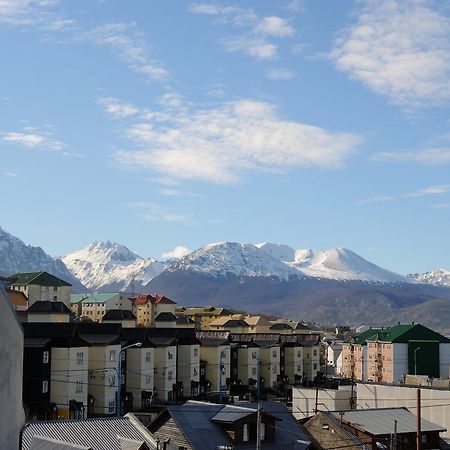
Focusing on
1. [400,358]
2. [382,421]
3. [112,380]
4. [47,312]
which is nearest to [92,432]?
[382,421]

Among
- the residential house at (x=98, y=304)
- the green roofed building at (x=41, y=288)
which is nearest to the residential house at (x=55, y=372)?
the green roofed building at (x=41, y=288)

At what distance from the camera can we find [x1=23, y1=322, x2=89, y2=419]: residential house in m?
67.6

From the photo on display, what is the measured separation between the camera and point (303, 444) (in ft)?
128

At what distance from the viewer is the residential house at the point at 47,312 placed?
103500mm

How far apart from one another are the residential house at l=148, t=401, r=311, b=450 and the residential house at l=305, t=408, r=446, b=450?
4057mm

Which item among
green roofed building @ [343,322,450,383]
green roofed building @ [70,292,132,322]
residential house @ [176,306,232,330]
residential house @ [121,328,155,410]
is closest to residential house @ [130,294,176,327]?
residential house @ [176,306,232,330]

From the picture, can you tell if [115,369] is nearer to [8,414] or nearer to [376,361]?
[376,361]

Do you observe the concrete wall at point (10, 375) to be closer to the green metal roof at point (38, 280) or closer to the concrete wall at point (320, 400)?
the concrete wall at point (320, 400)

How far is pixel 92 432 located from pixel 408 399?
1300 inches

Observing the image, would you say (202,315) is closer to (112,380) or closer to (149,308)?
(149,308)

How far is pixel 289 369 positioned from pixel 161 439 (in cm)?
8108

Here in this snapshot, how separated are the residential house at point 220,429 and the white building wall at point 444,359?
7869cm

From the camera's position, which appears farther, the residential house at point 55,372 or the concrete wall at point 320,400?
the residential house at point 55,372

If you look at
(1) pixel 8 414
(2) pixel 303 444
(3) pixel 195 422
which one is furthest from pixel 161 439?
(1) pixel 8 414
